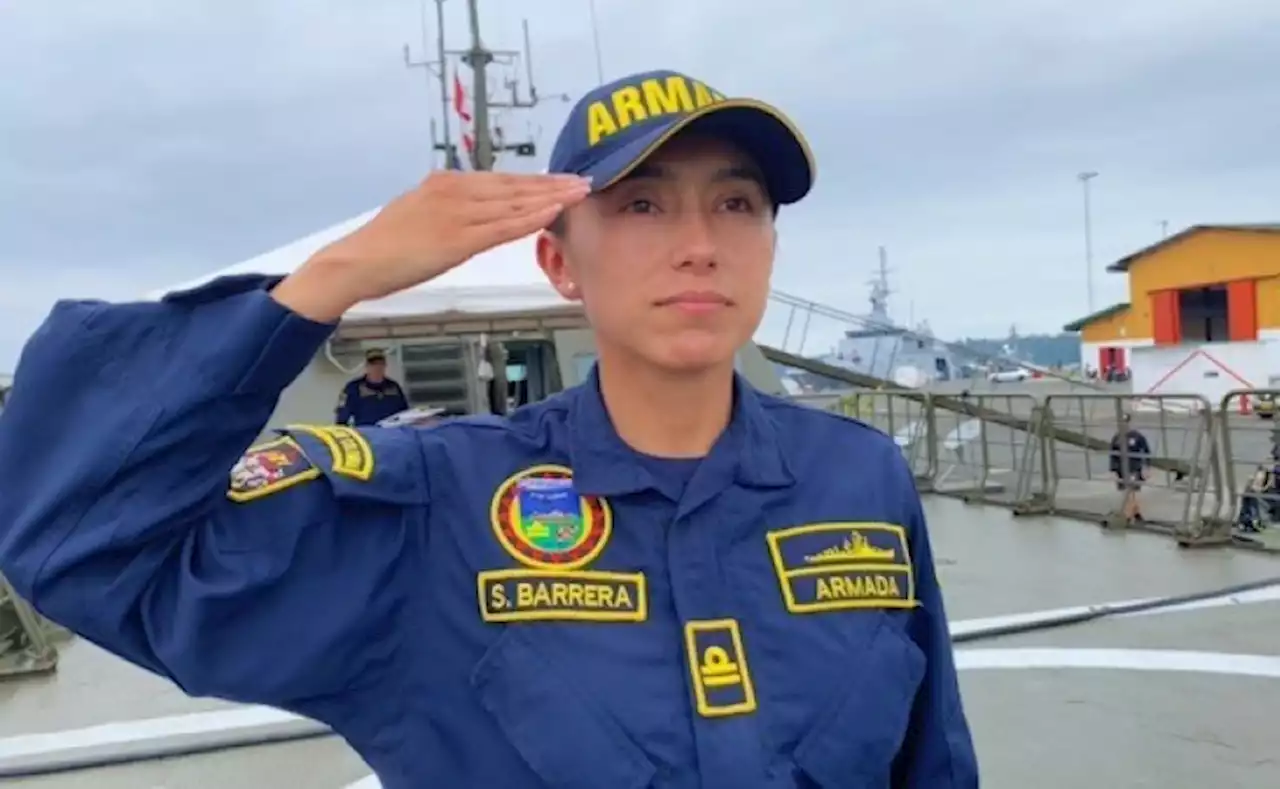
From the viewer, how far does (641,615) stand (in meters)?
1.45

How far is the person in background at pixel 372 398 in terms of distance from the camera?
10039mm

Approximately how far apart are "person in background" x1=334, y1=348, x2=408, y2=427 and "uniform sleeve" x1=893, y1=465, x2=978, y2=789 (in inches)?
337

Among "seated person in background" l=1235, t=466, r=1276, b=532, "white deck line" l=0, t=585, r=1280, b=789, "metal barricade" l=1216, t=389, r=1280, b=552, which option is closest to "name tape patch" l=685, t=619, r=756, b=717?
"white deck line" l=0, t=585, r=1280, b=789

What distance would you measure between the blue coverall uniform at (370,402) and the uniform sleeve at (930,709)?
28.0ft

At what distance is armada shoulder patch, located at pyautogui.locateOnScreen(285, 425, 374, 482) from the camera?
1435 mm

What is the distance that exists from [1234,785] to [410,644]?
9.75 feet

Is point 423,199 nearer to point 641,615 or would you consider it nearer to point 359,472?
point 359,472

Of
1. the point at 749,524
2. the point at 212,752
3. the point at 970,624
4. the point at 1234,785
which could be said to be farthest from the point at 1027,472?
the point at 749,524

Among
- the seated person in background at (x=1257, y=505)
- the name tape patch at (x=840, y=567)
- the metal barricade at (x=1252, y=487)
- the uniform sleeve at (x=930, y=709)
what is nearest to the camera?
the name tape patch at (x=840, y=567)

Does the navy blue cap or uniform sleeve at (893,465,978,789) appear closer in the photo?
the navy blue cap

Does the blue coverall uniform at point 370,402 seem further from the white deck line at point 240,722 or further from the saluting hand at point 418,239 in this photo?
the saluting hand at point 418,239

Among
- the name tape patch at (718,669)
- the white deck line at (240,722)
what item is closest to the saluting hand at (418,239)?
the name tape patch at (718,669)

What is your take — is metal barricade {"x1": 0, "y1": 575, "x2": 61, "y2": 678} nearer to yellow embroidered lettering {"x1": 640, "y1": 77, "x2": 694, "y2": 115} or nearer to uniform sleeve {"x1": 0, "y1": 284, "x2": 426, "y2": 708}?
uniform sleeve {"x1": 0, "y1": 284, "x2": 426, "y2": 708}

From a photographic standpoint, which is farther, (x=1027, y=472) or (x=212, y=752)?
(x=1027, y=472)
